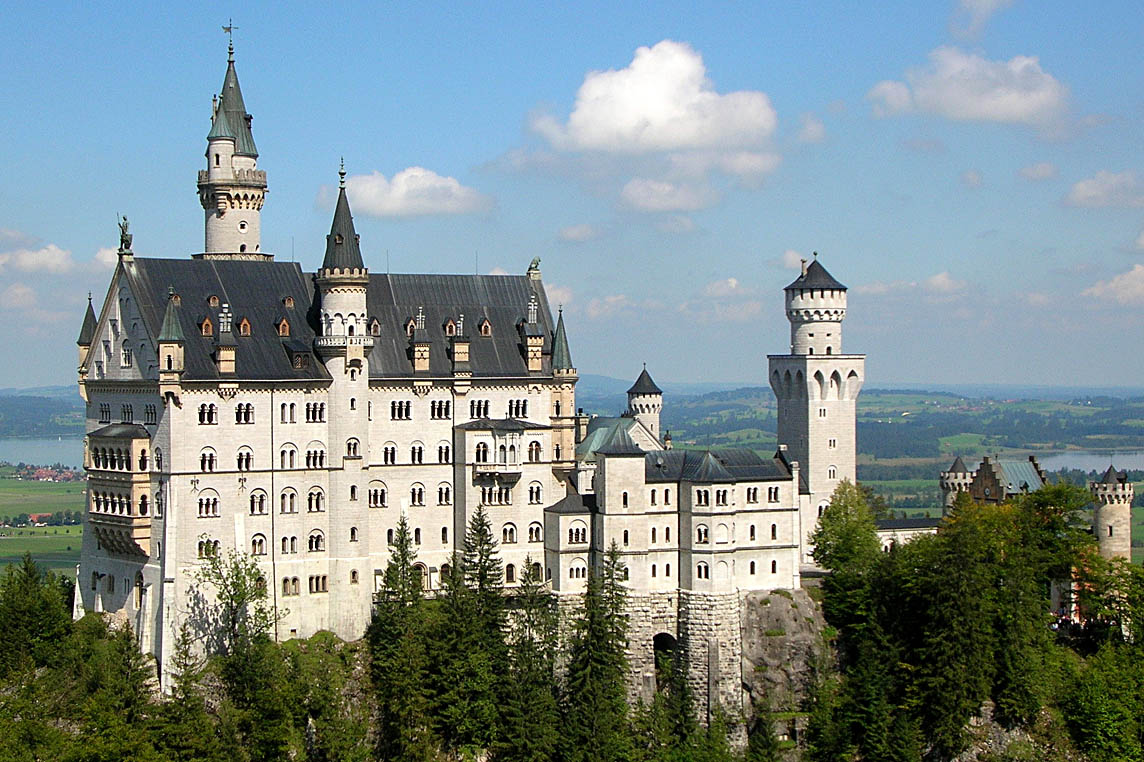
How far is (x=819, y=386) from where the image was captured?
362 ft

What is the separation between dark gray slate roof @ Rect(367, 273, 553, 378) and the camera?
101 meters

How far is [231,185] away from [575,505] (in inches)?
1197

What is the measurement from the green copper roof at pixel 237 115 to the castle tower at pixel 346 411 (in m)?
12.4

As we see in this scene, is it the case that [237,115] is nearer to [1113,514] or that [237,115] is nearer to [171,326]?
[171,326]

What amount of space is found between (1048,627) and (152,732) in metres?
54.4

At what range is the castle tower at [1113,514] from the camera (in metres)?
106

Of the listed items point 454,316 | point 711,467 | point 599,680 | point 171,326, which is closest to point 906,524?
point 711,467

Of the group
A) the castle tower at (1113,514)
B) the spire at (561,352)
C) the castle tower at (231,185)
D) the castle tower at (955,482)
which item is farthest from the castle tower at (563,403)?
the castle tower at (1113,514)

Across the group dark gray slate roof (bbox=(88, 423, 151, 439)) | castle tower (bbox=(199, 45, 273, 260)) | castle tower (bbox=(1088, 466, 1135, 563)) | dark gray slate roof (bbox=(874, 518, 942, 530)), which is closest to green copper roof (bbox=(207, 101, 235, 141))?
castle tower (bbox=(199, 45, 273, 260))

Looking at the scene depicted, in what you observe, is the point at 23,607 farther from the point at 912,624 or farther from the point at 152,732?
the point at 912,624

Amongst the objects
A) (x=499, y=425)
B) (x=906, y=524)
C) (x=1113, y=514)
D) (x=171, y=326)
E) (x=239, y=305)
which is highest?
(x=239, y=305)

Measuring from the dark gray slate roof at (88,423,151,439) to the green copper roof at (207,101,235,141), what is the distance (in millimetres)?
21209

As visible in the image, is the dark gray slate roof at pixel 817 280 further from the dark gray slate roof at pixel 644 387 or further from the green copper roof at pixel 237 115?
the green copper roof at pixel 237 115

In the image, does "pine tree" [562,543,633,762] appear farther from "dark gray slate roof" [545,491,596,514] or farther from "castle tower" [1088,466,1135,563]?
"castle tower" [1088,466,1135,563]
